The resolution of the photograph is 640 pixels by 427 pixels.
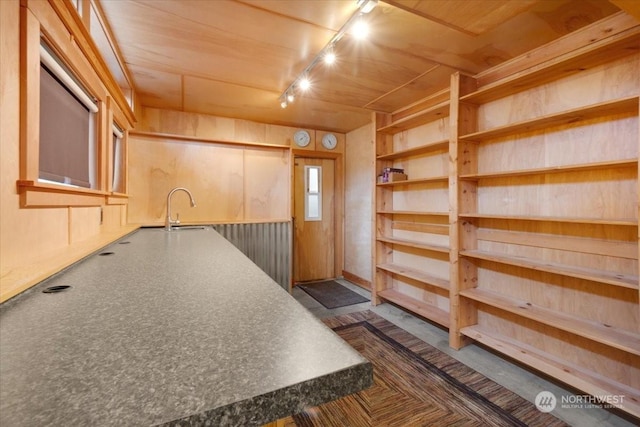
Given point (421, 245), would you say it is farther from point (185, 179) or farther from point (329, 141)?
point (185, 179)

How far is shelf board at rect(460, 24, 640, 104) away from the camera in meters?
1.56

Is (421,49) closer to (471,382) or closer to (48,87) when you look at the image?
(48,87)

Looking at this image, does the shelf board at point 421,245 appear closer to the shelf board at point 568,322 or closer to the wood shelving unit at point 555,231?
the wood shelving unit at point 555,231

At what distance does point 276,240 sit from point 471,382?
7.71 feet

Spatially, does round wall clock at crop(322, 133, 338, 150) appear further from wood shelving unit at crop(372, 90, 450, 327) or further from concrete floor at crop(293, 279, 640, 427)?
concrete floor at crop(293, 279, 640, 427)

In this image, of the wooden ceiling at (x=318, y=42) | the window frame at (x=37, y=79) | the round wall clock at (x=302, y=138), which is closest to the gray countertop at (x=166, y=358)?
the window frame at (x=37, y=79)

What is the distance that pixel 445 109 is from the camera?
2.57 m

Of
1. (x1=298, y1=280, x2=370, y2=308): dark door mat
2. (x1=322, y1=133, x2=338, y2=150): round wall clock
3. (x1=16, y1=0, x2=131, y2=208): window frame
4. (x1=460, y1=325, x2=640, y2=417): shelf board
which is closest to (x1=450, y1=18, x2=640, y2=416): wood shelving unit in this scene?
(x1=460, y1=325, x2=640, y2=417): shelf board

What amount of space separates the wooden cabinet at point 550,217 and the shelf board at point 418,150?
27 millimetres

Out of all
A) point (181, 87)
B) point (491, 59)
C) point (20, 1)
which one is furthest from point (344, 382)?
point (181, 87)

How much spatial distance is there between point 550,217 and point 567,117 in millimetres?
655

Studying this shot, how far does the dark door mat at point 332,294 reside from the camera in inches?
135

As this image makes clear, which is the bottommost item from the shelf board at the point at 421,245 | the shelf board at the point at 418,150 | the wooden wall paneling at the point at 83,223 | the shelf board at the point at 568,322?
the shelf board at the point at 568,322

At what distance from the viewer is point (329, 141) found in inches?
167
